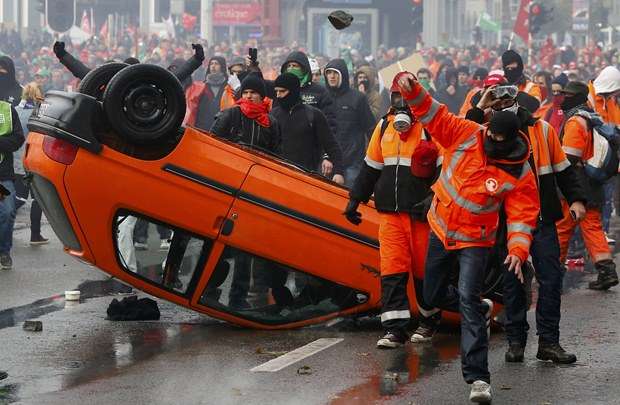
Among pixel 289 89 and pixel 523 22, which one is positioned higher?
pixel 523 22

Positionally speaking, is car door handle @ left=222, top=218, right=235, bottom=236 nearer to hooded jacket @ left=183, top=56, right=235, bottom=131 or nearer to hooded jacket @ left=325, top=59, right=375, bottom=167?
hooded jacket @ left=325, top=59, right=375, bottom=167

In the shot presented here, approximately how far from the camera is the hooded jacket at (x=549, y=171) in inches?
353

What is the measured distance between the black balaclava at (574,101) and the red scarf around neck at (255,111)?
2.38 meters

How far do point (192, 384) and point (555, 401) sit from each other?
1922mm

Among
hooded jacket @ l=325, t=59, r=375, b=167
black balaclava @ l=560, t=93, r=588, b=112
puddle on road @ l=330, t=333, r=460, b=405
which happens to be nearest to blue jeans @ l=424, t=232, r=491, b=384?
puddle on road @ l=330, t=333, r=460, b=405

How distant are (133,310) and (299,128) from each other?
9.58 feet

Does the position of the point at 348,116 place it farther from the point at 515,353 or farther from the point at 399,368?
the point at 399,368

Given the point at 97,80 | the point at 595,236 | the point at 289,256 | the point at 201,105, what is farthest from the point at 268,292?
the point at 201,105

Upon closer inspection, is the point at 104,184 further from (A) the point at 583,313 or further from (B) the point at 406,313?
(A) the point at 583,313

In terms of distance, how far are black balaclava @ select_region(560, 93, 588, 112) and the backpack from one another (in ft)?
0.79

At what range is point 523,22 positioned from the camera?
121ft

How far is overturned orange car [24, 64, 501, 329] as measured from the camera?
377 inches

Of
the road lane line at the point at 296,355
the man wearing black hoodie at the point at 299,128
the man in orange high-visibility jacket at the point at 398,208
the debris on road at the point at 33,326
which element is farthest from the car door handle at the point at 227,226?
the man wearing black hoodie at the point at 299,128

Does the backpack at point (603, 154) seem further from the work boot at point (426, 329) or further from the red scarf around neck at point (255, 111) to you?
the work boot at point (426, 329)
